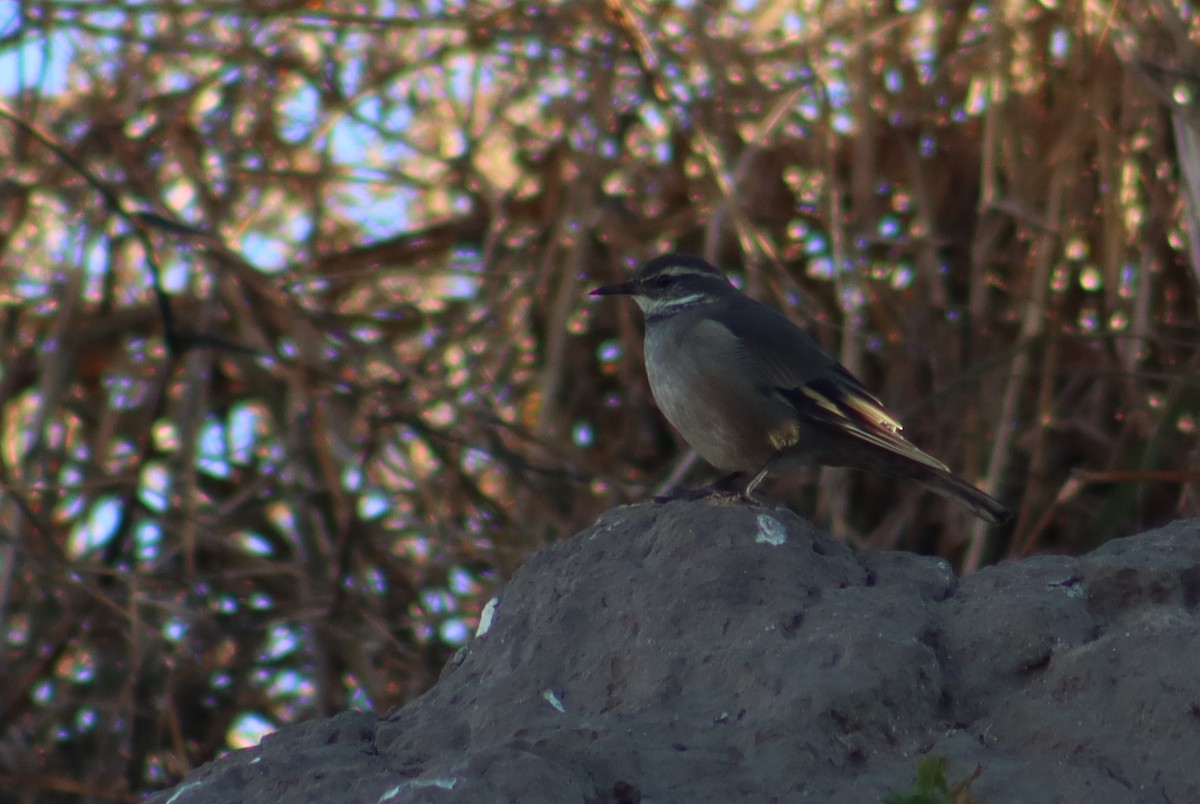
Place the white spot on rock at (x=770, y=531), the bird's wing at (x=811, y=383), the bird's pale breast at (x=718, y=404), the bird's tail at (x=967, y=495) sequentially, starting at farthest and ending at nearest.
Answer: the bird's pale breast at (x=718, y=404) → the bird's wing at (x=811, y=383) → the bird's tail at (x=967, y=495) → the white spot on rock at (x=770, y=531)

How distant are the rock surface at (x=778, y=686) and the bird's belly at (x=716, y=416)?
170 cm

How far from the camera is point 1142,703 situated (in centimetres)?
274

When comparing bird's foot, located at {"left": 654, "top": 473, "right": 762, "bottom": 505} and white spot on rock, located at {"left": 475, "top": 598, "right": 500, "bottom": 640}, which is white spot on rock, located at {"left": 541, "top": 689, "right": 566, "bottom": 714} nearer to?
white spot on rock, located at {"left": 475, "top": 598, "right": 500, "bottom": 640}

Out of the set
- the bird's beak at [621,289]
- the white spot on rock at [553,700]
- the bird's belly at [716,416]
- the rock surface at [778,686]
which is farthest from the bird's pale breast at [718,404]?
the white spot on rock at [553,700]

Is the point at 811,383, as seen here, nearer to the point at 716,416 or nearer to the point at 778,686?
the point at 716,416

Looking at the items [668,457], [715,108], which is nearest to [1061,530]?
[668,457]

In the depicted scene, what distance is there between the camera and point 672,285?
6.06m

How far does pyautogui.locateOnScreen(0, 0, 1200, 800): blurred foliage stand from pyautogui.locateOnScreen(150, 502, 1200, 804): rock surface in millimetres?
2790

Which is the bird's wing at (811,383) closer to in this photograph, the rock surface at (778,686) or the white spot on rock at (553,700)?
the rock surface at (778,686)

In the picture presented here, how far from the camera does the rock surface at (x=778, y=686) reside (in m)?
2.62

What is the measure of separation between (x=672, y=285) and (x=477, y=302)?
1394mm

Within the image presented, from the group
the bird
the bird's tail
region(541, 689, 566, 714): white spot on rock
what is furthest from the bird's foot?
region(541, 689, 566, 714): white spot on rock

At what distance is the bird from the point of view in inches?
202

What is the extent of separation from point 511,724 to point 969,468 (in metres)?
3.67
